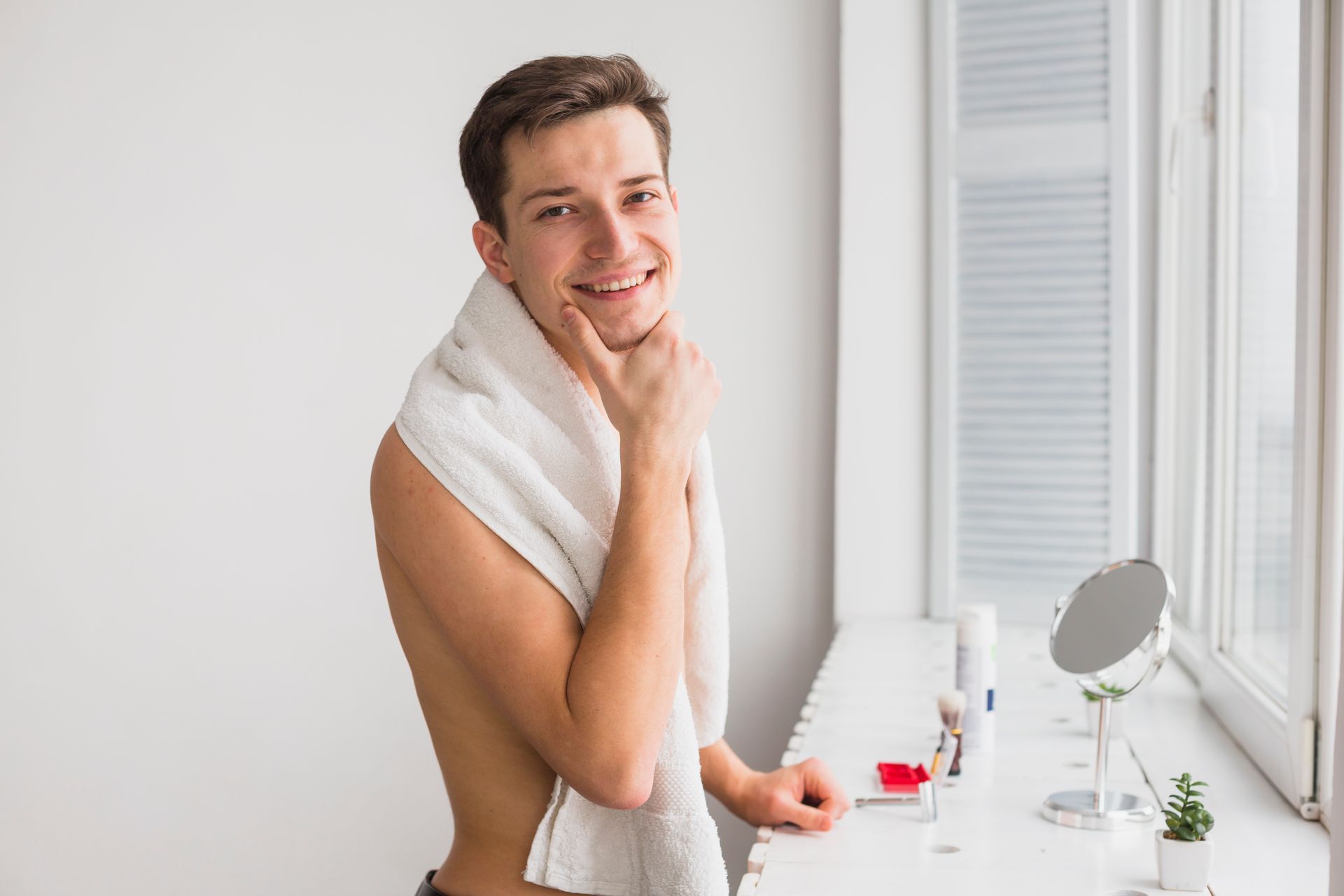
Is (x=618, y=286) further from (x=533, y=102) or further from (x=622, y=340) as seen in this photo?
(x=533, y=102)

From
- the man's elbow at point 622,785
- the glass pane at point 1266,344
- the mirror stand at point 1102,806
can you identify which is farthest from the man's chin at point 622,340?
the glass pane at point 1266,344

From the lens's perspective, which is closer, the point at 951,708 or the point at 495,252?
the point at 495,252

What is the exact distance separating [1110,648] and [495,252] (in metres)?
0.72

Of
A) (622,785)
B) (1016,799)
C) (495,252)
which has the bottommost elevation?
(1016,799)

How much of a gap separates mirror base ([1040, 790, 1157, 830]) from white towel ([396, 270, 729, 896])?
0.37m

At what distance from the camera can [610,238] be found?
967 mm

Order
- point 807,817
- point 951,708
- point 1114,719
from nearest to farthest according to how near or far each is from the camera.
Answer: point 807,817
point 951,708
point 1114,719

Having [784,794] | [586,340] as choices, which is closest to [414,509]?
[586,340]

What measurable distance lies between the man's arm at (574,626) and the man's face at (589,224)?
170 mm

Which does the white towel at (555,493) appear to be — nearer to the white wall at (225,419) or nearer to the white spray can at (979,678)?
the white spray can at (979,678)

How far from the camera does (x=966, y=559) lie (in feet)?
6.78

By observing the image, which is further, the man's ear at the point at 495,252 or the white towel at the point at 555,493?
the man's ear at the point at 495,252

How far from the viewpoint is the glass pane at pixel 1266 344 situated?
1293mm

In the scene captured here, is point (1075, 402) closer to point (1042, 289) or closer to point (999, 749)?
point (1042, 289)
